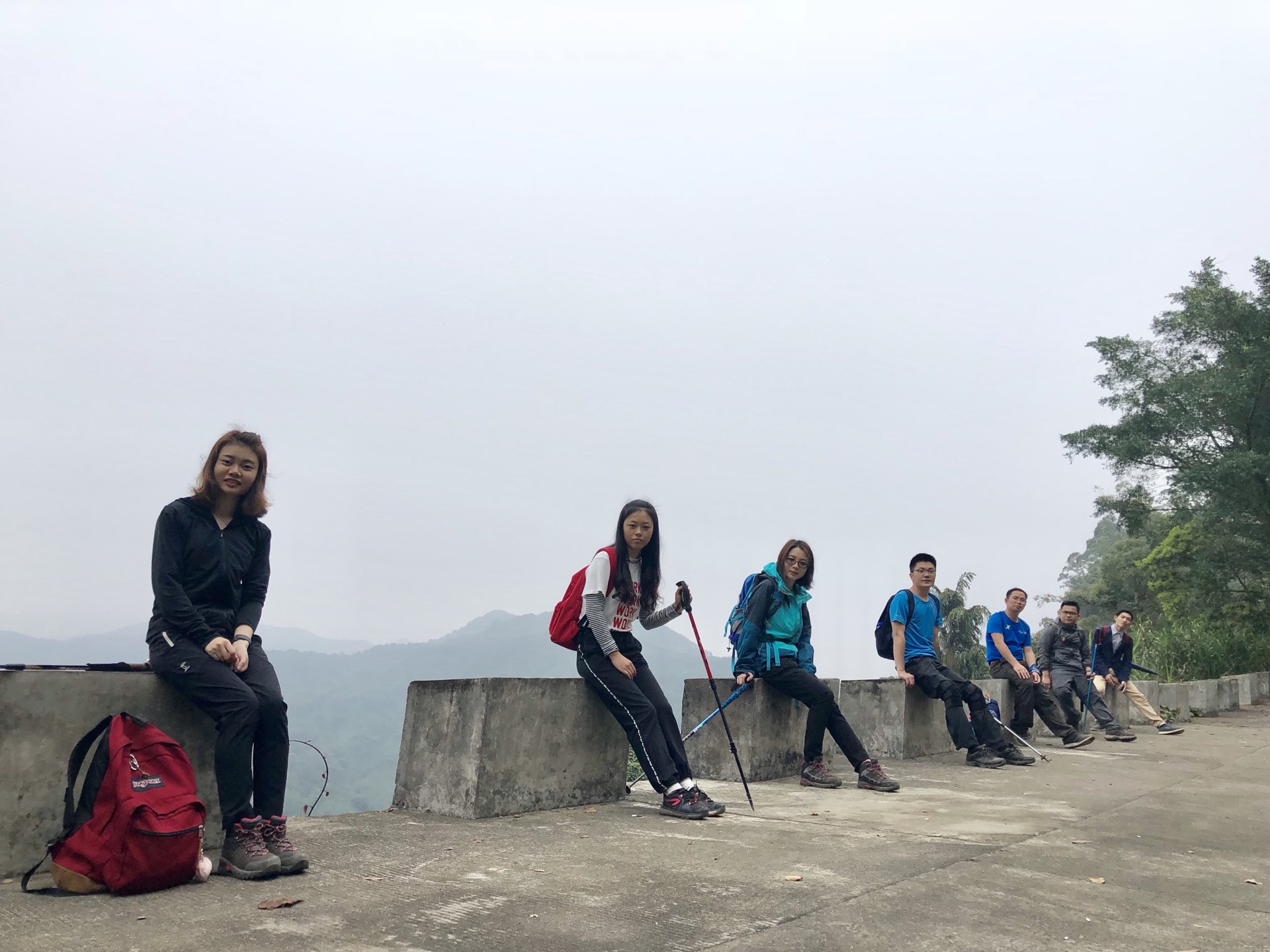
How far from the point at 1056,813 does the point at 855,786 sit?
1421 millimetres

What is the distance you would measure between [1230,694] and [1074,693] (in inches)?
323

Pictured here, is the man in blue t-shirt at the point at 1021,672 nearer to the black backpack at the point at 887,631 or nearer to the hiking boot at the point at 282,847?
the black backpack at the point at 887,631

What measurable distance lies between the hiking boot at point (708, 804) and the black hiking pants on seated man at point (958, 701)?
343 centimetres

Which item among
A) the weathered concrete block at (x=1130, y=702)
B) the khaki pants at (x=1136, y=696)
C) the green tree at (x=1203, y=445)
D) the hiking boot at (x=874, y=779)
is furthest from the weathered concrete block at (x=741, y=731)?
the green tree at (x=1203, y=445)

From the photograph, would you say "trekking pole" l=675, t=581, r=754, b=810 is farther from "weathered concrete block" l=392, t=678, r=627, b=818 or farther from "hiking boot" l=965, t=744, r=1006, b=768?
"hiking boot" l=965, t=744, r=1006, b=768

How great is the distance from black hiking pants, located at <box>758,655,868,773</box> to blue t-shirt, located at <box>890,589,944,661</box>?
1.63m

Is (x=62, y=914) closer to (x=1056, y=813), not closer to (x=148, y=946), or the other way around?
(x=148, y=946)

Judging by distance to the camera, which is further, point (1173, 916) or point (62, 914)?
point (1173, 916)

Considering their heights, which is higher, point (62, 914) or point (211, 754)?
point (211, 754)

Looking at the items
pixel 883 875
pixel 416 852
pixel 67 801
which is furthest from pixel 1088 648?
pixel 67 801

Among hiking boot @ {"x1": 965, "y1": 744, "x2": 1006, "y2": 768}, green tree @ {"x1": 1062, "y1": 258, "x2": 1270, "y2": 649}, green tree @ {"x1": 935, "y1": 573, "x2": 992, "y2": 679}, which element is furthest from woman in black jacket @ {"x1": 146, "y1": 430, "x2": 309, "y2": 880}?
green tree @ {"x1": 935, "y1": 573, "x2": 992, "y2": 679}

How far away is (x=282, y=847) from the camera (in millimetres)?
3568

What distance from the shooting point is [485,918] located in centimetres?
297

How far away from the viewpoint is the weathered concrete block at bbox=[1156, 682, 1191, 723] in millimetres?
14545
